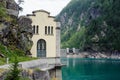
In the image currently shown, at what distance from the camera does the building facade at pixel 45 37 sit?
45.2m

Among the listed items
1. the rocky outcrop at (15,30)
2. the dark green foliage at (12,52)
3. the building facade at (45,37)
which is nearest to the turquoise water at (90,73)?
the building facade at (45,37)

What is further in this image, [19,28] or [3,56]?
[19,28]

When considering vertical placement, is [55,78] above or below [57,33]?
below

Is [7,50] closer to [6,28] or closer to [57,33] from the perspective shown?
[6,28]

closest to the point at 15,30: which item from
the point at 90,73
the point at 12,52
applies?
the point at 12,52

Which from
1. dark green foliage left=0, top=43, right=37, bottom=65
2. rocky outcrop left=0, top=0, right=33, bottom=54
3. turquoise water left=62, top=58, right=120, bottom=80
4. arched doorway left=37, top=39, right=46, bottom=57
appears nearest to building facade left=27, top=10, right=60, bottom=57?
arched doorway left=37, top=39, right=46, bottom=57

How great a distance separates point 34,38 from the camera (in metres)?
45.3

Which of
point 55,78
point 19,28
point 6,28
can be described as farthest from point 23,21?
point 55,78

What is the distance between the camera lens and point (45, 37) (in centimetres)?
4584

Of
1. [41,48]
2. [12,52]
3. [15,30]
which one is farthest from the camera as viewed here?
[41,48]

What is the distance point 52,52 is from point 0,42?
28.7 feet

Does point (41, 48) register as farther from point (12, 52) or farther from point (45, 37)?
point (12, 52)

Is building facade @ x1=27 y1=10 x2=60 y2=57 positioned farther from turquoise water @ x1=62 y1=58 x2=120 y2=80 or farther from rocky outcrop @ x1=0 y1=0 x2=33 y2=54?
turquoise water @ x1=62 y1=58 x2=120 y2=80

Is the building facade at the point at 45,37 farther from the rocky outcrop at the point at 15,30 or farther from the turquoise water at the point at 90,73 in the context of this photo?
the turquoise water at the point at 90,73
